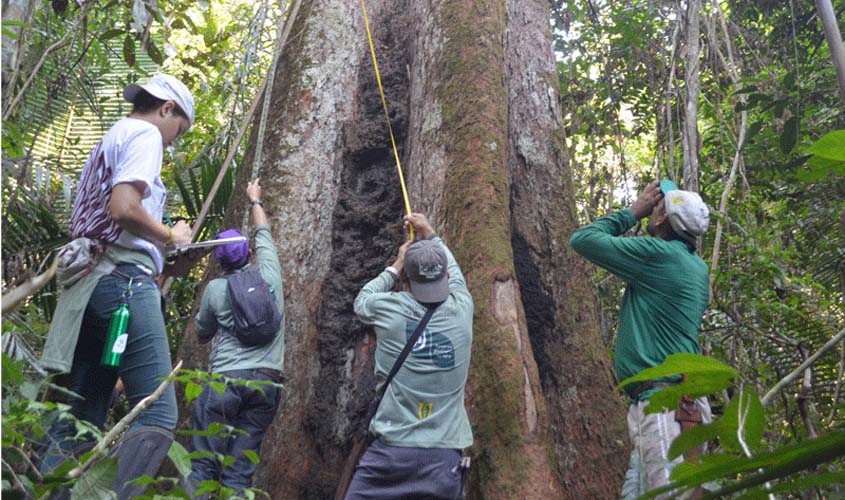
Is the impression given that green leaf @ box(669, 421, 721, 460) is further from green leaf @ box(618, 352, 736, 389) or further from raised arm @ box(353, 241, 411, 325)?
raised arm @ box(353, 241, 411, 325)

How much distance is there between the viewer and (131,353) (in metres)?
3.05

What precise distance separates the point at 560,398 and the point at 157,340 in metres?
2.04

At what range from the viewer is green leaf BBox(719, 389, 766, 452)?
0.76m

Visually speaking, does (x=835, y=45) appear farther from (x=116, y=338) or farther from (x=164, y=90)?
(x=164, y=90)

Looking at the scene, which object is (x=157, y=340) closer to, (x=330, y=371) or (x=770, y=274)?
(x=330, y=371)

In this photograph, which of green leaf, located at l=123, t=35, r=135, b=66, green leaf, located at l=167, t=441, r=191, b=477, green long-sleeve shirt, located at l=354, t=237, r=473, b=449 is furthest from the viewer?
green leaf, located at l=123, t=35, r=135, b=66

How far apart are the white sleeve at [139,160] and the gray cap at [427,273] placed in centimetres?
114

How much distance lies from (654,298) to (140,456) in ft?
7.05

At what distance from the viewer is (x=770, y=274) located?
528 centimetres

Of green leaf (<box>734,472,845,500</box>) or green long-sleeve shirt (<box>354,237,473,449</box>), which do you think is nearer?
green leaf (<box>734,472,845,500</box>)

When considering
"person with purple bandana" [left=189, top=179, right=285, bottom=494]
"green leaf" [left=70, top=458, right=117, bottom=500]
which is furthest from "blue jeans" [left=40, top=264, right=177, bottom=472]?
"green leaf" [left=70, top=458, right=117, bottom=500]

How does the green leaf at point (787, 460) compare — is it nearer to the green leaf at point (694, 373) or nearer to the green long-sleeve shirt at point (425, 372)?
the green leaf at point (694, 373)

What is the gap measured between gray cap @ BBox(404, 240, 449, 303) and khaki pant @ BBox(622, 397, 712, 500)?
960 mm

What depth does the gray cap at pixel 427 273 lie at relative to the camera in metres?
3.65
